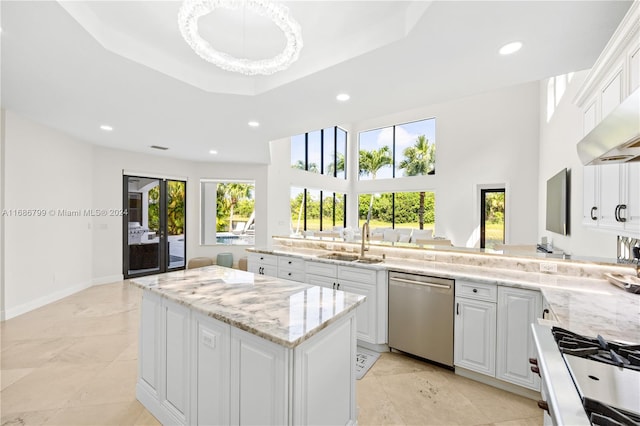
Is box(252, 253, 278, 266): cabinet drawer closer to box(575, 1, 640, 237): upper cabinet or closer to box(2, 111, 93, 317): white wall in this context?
box(2, 111, 93, 317): white wall

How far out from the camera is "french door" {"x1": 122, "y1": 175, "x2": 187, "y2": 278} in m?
5.42

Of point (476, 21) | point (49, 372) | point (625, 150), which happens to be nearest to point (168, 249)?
point (49, 372)

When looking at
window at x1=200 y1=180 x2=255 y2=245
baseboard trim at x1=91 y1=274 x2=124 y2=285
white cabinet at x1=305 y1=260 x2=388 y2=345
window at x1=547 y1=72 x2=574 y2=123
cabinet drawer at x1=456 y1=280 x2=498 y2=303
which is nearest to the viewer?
cabinet drawer at x1=456 y1=280 x2=498 y2=303

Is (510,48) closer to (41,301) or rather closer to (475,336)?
(475,336)

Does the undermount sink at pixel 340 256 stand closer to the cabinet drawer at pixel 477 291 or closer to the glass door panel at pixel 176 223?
the cabinet drawer at pixel 477 291

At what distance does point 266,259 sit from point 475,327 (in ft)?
8.22

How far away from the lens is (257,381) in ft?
4.15

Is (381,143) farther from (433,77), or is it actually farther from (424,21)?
(424,21)

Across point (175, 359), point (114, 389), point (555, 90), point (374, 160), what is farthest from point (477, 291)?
point (374, 160)

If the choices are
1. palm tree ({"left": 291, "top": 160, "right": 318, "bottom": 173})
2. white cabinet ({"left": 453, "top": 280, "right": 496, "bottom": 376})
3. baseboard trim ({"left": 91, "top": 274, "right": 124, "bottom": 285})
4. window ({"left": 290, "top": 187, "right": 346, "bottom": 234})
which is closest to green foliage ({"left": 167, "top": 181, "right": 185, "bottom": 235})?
baseboard trim ({"left": 91, "top": 274, "right": 124, "bottom": 285})

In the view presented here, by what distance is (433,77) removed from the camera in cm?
239

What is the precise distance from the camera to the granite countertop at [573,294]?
4.16 feet

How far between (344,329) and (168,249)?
5.58 m

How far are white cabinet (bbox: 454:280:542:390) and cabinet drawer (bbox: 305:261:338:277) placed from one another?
48.6 inches
